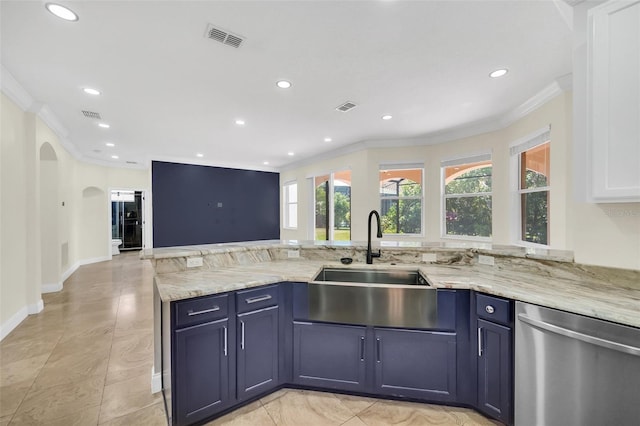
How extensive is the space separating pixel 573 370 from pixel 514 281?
1.87 feet

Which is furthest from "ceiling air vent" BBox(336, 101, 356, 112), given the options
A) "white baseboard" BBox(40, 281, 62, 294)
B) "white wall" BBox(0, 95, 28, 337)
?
"white baseboard" BBox(40, 281, 62, 294)

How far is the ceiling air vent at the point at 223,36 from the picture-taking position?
81.8 inches

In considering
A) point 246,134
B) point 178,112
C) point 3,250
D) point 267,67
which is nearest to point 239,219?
point 246,134

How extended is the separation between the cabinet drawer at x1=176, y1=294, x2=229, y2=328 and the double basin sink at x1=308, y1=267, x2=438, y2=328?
23.8 inches

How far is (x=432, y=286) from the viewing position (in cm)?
181

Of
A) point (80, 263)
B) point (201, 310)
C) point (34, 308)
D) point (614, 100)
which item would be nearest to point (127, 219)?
point (80, 263)

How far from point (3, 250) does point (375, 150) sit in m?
5.47

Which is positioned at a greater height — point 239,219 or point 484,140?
point 484,140

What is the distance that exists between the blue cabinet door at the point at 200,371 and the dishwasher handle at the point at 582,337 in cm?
183

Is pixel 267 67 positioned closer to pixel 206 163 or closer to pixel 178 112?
pixel 178 112

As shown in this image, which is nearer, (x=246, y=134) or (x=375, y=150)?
(x=246, y=134)

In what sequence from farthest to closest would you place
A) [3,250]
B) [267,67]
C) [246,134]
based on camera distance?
[246,134]
[3,250]
[267,67]

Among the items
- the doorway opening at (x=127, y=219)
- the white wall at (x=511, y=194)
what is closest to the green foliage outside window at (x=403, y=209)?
the white wall at (x=511, y=194)

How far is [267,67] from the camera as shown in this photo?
2646 mm
